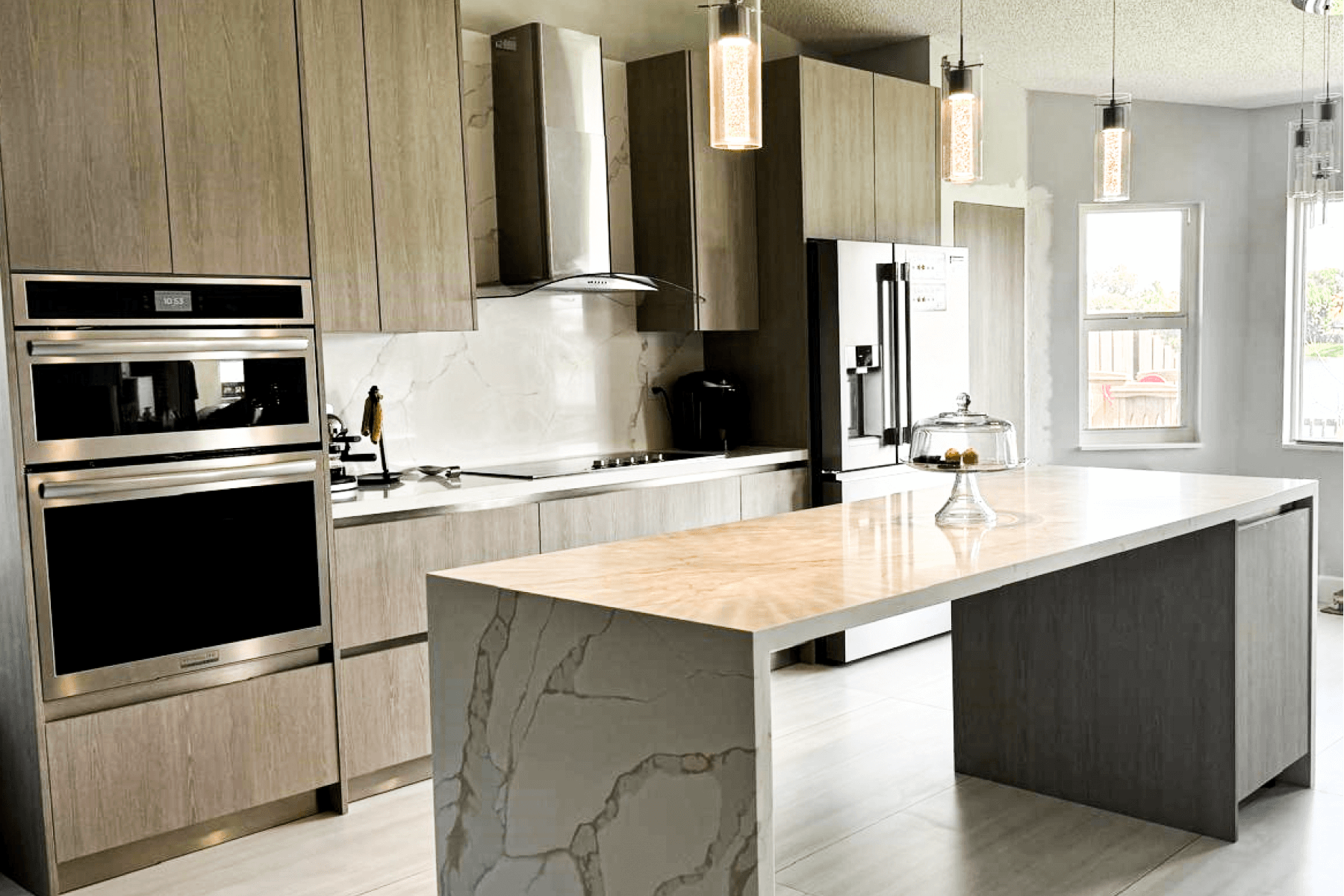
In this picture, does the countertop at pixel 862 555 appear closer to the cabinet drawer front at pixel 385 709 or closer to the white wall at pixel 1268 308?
the cabinet drawer front at pixel 385 709

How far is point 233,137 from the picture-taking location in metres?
3.22

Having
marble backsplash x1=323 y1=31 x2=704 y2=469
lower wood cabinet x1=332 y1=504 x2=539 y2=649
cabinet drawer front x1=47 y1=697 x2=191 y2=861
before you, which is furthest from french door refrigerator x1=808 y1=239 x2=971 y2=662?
cabinet drawer front x1=47 y1=697 x2=191 y2=861

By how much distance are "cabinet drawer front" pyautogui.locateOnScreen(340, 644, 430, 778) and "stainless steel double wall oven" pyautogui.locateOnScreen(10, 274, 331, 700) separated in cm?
20

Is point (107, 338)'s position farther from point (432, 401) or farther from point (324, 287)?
point (432, 401)

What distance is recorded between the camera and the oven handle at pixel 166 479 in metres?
2.89

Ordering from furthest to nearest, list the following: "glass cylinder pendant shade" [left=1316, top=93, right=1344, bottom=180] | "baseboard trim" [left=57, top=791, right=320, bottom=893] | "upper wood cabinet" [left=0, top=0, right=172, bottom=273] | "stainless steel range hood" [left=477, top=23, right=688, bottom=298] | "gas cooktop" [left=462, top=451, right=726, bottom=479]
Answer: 1. "stainless steel range hood" [left=477, top=23, right=688, bottom=298]
2. "gas cooktop" [left=462, top=451, right=726, bottom=479]
3. "glass cylinder pendant shade" [left=1316, top=93, right=1344, bottom=180]
4. "baseboard trim" [left=57, top=791, right=320, bottom=893]
5. "upper wood cabinet" [left=0, top=0, right=172, bottom=273]

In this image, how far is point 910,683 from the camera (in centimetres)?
468

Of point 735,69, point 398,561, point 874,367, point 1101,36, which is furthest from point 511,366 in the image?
point 1101,36

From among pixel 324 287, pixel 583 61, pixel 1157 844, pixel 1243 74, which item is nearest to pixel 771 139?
pixel 583 61

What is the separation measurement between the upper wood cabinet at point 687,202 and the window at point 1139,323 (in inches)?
105

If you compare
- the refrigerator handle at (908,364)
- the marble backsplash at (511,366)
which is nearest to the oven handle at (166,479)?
the marble backsplash at (511,366)

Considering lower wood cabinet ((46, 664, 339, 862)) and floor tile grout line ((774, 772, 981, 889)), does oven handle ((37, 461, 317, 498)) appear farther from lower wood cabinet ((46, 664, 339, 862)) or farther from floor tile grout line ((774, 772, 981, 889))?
floor tile grout line ((774, 772, 981, 889))

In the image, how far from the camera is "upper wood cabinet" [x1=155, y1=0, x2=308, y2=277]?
310 cm

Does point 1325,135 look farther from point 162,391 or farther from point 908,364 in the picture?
point 162,391
